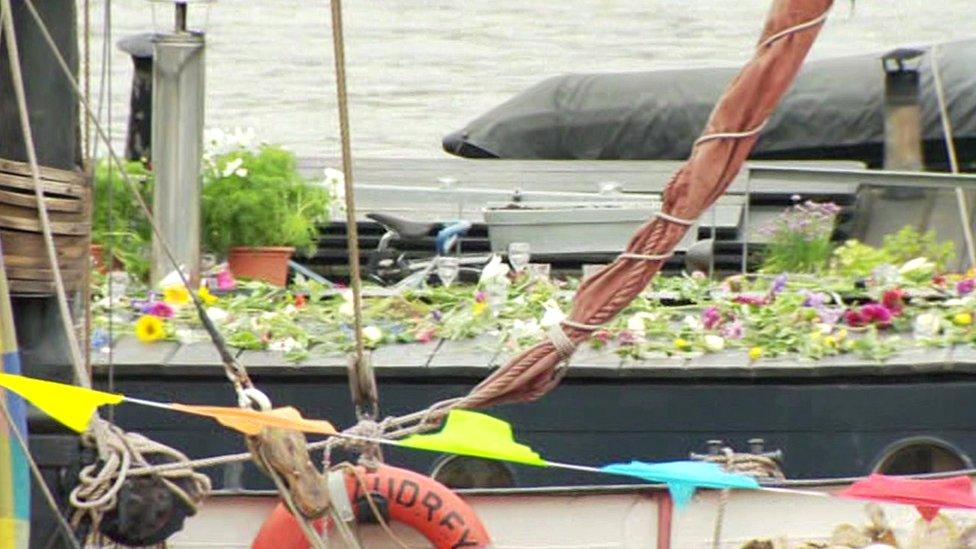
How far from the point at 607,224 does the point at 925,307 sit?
5.26ft

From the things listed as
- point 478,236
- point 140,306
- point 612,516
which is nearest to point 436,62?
point 478,236

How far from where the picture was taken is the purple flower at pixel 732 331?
847cm

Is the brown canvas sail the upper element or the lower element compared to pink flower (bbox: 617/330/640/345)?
upper

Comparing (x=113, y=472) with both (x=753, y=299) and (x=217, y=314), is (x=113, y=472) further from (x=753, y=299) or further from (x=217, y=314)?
(x=753, y=299)

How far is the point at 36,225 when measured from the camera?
18.7 ft

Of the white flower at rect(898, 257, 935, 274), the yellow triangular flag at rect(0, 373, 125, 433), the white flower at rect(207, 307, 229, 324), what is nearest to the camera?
the yellow triangular flag at rect(0, 373, 125, 433)

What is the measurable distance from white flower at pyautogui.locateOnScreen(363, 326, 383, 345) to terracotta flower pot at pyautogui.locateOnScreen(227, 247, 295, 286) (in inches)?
41.0

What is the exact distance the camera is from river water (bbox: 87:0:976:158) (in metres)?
21.2

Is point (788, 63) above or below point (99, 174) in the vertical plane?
above

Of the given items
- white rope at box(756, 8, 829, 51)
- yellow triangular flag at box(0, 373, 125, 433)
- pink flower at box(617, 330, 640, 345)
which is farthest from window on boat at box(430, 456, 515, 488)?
yellow triangular flag at box(0, 373, 125, 433)

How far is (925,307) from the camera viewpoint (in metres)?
8.67

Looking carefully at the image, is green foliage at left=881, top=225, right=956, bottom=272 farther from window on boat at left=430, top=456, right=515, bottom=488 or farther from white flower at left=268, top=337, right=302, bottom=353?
white flower at left=268, top=337, right=302, bottom=353

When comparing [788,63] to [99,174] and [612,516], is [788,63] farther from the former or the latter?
[99,174]

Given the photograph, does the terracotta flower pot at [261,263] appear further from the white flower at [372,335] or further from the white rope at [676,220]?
the white rope at [676,220]
